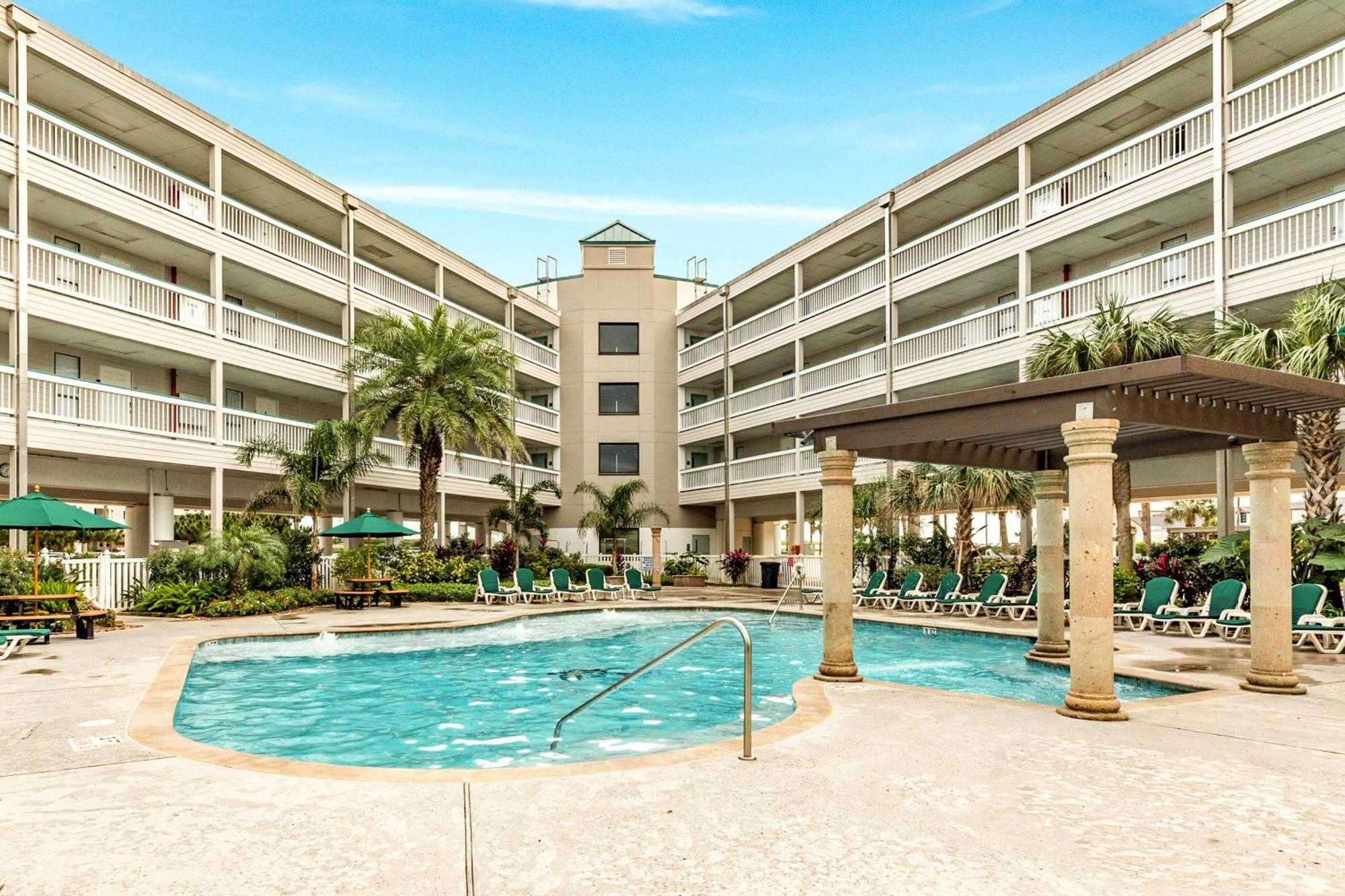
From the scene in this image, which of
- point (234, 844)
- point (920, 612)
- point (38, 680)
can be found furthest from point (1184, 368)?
point (920, 612)

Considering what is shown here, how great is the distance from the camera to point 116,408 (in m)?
19.8

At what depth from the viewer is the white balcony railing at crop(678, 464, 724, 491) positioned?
116ft

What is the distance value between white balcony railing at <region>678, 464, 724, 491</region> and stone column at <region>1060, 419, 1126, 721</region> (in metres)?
27.3

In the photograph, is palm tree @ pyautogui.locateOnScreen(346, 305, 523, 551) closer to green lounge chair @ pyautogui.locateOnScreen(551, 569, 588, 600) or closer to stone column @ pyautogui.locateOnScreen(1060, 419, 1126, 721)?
green lounge chair @ pyautogui.locateOnScreen(551, 569, 588, 600)

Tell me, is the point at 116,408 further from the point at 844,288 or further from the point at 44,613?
the point at 844,288

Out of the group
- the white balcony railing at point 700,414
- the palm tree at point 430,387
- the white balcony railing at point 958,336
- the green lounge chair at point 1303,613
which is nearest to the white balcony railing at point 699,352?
the white balcony railing at point 700,414

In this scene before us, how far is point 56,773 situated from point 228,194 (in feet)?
78.2

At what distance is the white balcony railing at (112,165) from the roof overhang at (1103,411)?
1764 centimetres

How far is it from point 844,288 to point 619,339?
12.0 metres

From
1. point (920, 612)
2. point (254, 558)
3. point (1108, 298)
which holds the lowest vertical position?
point (920, 612)

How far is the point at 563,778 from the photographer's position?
225 inches

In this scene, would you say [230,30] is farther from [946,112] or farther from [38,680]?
[946,112]

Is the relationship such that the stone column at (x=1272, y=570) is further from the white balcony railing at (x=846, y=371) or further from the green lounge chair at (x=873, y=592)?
the white balcony railing at (x=846, y=371)

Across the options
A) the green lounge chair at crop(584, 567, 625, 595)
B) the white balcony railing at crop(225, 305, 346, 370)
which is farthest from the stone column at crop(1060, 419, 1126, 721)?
the white balcony railing at crop(225, 305, 346, 370)
